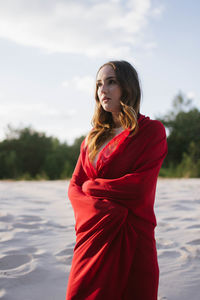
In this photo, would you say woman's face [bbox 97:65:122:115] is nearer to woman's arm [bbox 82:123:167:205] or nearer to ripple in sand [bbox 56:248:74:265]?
woman's arm [bbox 82:123:167:205]

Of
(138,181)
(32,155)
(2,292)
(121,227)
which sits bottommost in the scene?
(2,292)

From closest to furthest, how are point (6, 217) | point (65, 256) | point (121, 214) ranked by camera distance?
1. point (121, 214)
2. point (65, 256)
3. point (6, 217)

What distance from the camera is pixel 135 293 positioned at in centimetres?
155

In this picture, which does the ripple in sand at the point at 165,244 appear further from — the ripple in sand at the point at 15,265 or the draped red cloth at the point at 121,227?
the draped red cloth at the point at 121,227

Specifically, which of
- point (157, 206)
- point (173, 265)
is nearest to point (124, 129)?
point (173, 265)

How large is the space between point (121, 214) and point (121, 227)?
78mm

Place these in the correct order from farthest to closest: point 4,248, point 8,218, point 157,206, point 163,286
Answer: point 157,206 → point 8,218 → point 4,248 → point 163,286

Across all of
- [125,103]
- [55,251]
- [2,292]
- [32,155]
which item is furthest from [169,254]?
[32,155]

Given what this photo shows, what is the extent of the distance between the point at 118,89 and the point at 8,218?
122 inches

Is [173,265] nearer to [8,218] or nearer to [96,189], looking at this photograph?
[96,189]

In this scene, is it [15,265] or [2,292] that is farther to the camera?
[15,265]

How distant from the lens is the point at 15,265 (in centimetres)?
256

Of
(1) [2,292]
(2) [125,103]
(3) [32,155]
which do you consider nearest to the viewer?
(2) [125,103]

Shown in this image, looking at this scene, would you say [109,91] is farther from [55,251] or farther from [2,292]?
[55,251]
